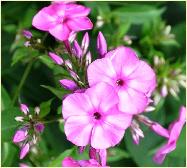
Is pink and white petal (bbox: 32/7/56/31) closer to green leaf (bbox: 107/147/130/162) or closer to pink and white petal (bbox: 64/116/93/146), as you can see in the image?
pink and white petal (bbox: 64/116/93/146)

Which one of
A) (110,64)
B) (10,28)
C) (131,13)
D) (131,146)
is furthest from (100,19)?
(110,64)

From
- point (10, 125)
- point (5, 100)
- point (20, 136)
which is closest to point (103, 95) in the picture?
point (20, 136)

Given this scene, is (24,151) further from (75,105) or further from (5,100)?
(5,100)

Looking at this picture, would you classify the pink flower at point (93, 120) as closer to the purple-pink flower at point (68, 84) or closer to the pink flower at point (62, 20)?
the purple-pink flower at point (68, 84)

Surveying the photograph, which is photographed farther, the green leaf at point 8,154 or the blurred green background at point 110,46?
the blurred green background at point 110,46

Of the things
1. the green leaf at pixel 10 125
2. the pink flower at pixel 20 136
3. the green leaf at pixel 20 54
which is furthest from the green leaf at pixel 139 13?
the pink flower at pixel 20 136

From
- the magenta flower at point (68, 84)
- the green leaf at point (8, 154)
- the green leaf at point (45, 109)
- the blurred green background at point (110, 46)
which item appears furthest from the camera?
the blurred green background at point (110, 46)
